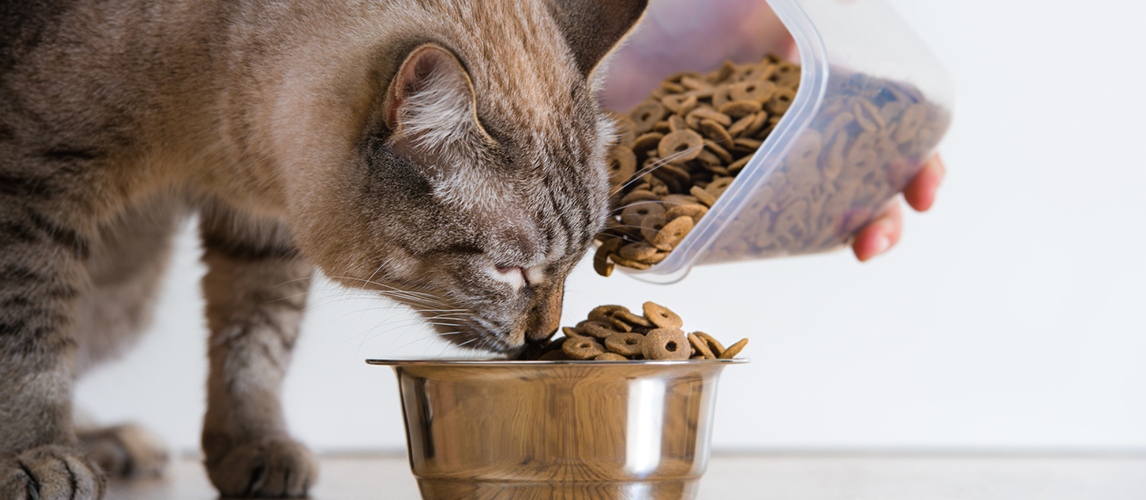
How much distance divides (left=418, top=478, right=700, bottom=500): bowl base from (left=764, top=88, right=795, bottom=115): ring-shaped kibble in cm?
61

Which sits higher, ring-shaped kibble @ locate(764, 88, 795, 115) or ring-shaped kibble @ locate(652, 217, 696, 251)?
ring-shaped kibble @ locate(764, 88, 795, 115)

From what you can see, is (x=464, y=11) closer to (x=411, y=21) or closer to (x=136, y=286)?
(x=411, y=21)

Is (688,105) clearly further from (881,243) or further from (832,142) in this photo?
(881,243)

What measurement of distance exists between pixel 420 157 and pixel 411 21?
0.62 feet

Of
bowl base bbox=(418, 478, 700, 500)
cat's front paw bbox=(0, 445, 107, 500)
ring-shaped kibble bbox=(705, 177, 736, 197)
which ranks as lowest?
cat's front paw bbox=(0, 445, 107, 500)

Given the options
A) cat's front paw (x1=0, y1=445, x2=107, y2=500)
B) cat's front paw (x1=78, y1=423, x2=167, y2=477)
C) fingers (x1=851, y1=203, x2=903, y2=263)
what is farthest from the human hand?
cat's front paw (x1=78, y1=423, x2=167, y2=477)

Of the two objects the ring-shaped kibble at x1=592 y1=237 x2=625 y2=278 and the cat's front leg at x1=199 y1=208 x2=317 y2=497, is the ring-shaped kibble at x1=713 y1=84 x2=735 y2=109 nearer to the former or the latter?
the ring-shaped kibble at x1=592 y1=237 x2=625 y2=278

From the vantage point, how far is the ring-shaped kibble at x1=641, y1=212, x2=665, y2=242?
1.15m

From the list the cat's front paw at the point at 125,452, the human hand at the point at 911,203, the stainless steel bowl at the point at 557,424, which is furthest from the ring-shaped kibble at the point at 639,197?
the cat's front paw at the point at 125,452

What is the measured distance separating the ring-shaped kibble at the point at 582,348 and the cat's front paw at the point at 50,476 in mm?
695

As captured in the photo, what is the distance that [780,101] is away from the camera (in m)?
1.30

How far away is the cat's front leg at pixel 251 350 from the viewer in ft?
4.48

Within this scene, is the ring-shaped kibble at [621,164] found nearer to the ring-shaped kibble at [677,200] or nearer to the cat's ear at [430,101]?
the ring-shaped kibble at [677,200]

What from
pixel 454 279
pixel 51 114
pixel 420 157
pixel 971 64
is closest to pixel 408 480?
pixel 454 279
